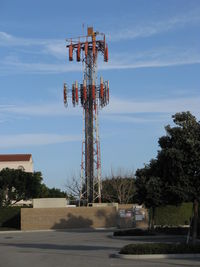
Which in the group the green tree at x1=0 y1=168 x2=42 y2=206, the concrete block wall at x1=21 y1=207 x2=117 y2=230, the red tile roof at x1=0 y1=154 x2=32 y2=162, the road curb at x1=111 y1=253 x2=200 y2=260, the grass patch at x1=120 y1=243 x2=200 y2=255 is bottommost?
the road curb at x1=111 y1=253 x2=200 y2=260

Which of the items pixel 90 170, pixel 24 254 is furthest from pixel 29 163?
pixel 24 254

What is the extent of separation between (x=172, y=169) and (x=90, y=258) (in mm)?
4750

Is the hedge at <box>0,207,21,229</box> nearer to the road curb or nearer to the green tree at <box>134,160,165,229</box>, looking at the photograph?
the green tree at <box>134,160,165,229</box>

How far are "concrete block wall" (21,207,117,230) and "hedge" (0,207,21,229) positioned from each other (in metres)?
3.48

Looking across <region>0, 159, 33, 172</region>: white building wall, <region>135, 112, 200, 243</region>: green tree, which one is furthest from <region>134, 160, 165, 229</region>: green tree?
<region>0, 159, 33, 172</region>: white building wall

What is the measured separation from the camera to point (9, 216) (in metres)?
53.7

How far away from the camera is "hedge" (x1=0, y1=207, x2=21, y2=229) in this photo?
53.6 metres

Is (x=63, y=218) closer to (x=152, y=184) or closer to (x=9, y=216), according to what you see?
(x=9, y=216)

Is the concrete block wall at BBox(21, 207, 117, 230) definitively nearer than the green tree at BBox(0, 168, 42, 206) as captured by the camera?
Yes

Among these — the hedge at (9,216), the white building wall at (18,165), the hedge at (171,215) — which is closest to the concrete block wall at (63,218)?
the hedge at (9,216)

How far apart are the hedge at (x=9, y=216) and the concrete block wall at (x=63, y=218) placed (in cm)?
348

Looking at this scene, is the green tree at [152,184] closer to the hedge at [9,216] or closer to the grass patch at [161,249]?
the grass patch at [161,249]

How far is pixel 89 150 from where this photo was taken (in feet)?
191

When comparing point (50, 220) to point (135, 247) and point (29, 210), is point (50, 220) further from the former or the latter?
point (135, 247)
